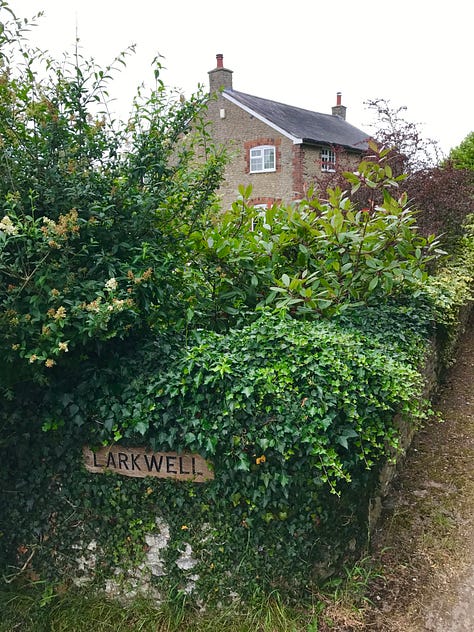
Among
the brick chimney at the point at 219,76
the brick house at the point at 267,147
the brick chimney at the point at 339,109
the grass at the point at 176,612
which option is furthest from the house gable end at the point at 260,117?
the grass at the point at 176,612

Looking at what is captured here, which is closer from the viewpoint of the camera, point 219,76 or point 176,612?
point 176,612

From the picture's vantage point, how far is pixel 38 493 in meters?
3.24

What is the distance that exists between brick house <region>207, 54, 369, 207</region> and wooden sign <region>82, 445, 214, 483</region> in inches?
651

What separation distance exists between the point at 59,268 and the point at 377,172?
8.37 feet

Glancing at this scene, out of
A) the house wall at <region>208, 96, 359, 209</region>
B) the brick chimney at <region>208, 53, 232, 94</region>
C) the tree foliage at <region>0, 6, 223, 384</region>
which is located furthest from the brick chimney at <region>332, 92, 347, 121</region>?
the tree foliage at <region>0, 6, 223, 384</region>

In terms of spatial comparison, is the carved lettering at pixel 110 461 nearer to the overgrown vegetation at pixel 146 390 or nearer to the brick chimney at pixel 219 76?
the overgrown vegetation at pixel 146 390

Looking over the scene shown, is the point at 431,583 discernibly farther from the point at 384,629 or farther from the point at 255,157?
the point at 255,157

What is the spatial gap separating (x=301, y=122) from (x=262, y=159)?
340 centimetres

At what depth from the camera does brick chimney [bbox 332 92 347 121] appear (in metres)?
28.2

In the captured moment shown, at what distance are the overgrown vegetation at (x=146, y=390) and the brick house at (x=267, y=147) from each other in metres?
16.1

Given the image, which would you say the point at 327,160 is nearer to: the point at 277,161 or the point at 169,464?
the point at 277,161

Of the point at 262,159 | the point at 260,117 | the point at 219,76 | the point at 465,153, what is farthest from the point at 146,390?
the point at 219,76

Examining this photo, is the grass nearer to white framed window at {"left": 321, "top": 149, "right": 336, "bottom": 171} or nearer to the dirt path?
the dirt path

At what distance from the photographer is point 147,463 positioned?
3.05 metres
